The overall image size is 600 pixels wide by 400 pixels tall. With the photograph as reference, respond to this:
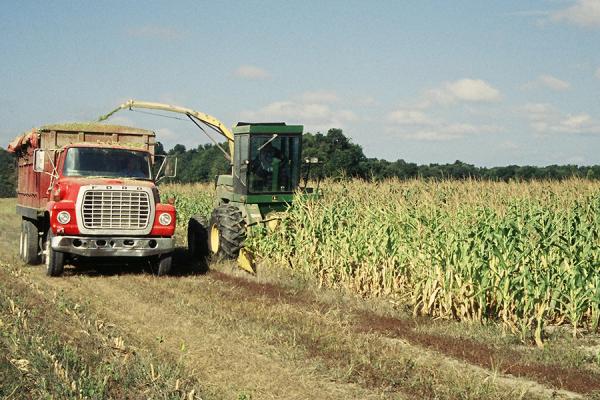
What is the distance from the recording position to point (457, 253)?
34.4ft

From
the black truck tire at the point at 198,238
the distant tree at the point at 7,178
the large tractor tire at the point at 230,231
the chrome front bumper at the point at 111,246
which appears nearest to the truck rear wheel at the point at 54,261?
the chrome front bumper at the point at 111,246

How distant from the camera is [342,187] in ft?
54.3

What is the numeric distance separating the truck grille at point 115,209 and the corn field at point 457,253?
2347mm

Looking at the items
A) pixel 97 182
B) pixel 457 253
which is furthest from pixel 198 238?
pixel 457 253

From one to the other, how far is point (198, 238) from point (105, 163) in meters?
3.23

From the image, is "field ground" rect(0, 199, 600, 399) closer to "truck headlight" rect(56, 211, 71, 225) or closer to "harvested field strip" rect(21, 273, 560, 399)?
"harvested field strip" rect(21, 273, 560, 399)

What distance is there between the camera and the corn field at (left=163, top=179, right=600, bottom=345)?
9.48 m

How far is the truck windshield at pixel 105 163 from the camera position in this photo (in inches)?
578

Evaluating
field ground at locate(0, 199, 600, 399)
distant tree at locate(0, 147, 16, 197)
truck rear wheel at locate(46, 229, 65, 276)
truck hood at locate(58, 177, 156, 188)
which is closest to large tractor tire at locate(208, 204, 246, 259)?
truck hood at locate(58, 177, 156, 188)

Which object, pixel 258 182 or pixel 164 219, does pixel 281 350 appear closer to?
pixel 164 219

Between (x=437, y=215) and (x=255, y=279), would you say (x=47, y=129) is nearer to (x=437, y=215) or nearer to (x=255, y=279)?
(x=255, y=279)

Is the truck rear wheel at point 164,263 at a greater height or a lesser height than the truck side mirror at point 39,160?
lesser

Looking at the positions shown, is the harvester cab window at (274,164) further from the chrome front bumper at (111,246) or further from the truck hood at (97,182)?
the chrome front bumper at (111,246)

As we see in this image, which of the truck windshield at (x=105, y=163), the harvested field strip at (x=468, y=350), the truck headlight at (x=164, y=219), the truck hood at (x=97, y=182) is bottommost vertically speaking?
the harvested field strip at (x=468, y=350)
